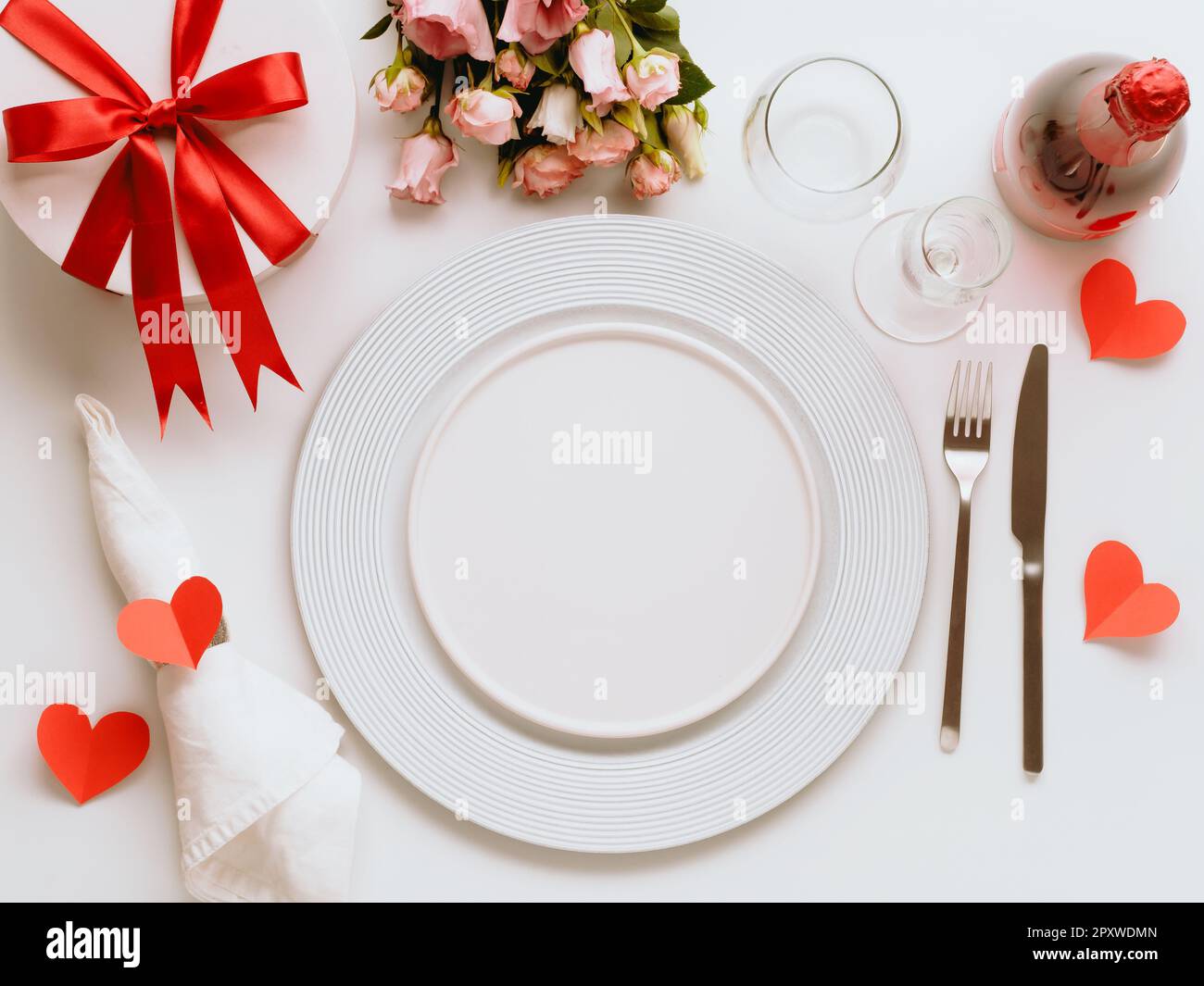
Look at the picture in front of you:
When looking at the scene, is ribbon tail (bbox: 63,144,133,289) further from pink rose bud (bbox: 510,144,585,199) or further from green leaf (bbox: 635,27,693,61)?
green leaf (bbox: 635,27,693,61)

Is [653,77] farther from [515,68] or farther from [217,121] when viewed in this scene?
[217,121]

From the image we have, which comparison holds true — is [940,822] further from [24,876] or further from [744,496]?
[24,876]

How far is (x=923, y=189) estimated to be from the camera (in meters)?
0.79

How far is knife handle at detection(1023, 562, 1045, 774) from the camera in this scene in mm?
759

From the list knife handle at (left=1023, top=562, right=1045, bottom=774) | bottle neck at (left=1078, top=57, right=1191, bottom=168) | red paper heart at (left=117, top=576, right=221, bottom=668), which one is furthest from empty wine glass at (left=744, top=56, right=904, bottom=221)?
red paper heart at (left=117, top=576, right=221, bottom=668)

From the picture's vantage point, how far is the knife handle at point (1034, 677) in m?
0.76

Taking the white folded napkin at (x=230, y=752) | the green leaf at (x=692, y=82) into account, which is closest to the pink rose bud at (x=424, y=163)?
the green leaf at (x=692, y=82)

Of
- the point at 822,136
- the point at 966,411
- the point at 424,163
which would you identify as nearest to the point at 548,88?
the point at 424,163

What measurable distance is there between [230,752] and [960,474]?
683 millimetres

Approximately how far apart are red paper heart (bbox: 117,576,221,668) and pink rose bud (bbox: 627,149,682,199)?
505 millimetres

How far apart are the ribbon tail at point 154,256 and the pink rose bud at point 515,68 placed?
27 cm

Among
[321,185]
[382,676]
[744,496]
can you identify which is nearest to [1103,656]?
[744,496]

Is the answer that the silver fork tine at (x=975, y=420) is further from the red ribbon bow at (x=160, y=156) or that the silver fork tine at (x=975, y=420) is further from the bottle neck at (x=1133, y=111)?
the red ribbon bow at (x=160, y=156)

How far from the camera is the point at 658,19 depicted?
69cm
